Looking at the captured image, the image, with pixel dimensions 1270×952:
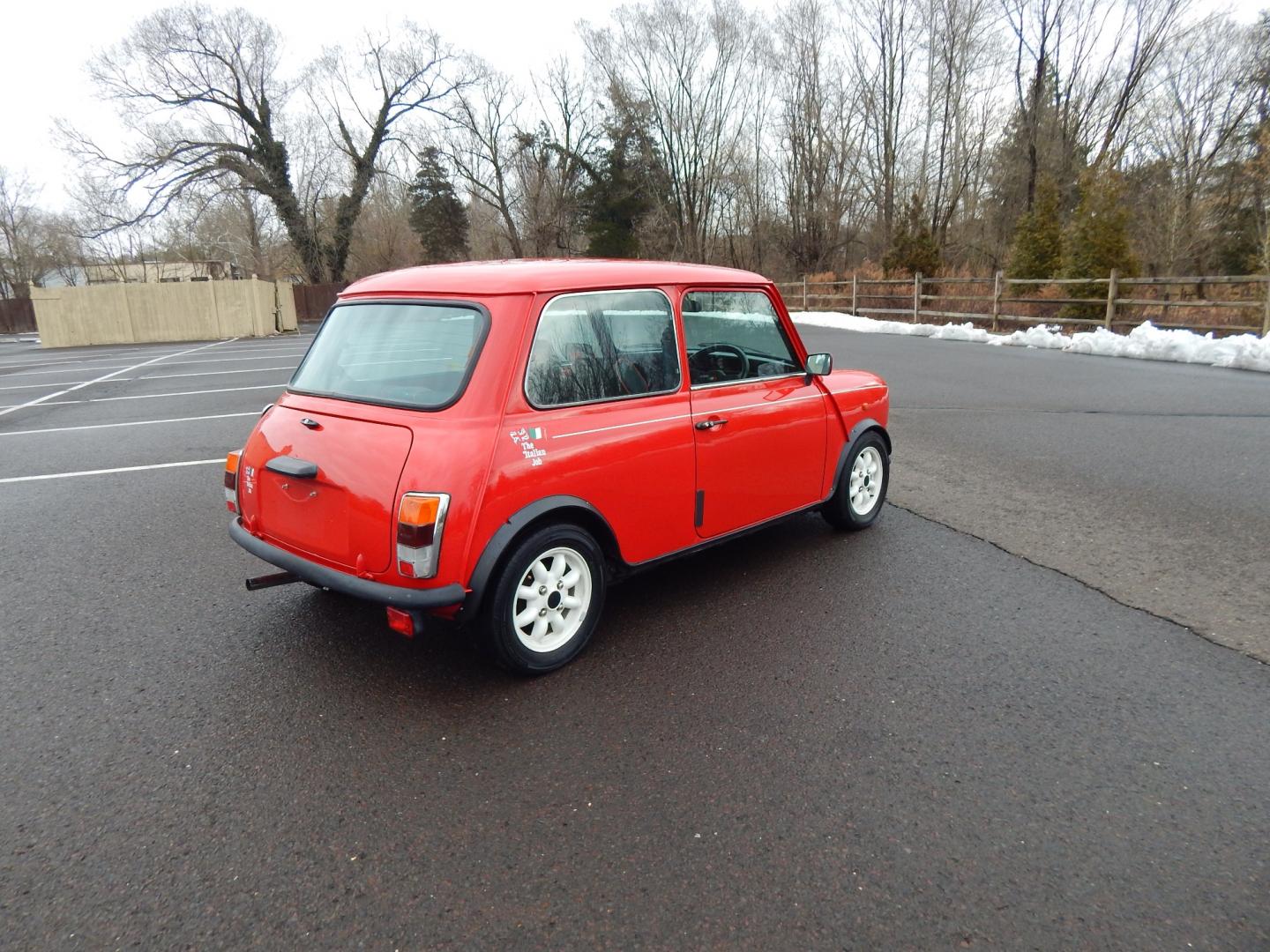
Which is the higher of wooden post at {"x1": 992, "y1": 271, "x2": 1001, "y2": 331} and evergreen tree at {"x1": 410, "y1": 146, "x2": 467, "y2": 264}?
evergreen tree at {"x1": 410, "y1": 146, "x2": 467, "y2": 264}

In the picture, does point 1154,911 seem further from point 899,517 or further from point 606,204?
point 606,204

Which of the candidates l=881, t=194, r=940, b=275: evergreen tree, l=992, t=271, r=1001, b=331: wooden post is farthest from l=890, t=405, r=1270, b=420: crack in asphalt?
l=881, t=194, r=940, b=275: evergreen tree

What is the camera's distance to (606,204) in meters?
45.7

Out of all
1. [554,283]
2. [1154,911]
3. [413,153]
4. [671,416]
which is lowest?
[1154,911]

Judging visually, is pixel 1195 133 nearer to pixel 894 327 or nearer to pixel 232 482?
pixel 894 327

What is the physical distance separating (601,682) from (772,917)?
4.60 feet

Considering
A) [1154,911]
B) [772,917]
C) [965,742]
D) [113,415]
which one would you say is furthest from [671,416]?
[113,415]

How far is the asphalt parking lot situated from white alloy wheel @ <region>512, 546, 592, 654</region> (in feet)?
0.59

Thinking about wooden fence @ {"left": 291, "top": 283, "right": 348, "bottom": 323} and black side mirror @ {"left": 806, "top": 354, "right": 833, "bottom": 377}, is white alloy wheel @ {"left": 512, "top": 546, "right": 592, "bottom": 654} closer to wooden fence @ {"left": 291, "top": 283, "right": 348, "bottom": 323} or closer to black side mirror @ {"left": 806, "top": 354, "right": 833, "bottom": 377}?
black side mirror @ {"left": 806, "top": 354, "right": 833, "bottom": 377}

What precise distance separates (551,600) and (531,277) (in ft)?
4.67

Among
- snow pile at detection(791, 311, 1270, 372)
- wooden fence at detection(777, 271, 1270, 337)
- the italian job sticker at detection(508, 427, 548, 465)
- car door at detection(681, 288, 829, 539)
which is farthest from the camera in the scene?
wooden fence at detection(777, 271, 1270, 337)

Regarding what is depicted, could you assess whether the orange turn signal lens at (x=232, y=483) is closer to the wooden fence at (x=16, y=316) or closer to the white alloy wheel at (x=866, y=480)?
the white alloy wheel at (x=866, y=480)

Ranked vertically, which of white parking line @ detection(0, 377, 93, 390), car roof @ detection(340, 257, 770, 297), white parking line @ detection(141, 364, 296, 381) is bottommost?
white parking line @ detection(0, 377, 93, 390)

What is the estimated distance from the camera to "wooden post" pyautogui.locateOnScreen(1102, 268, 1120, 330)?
17.9 meters
